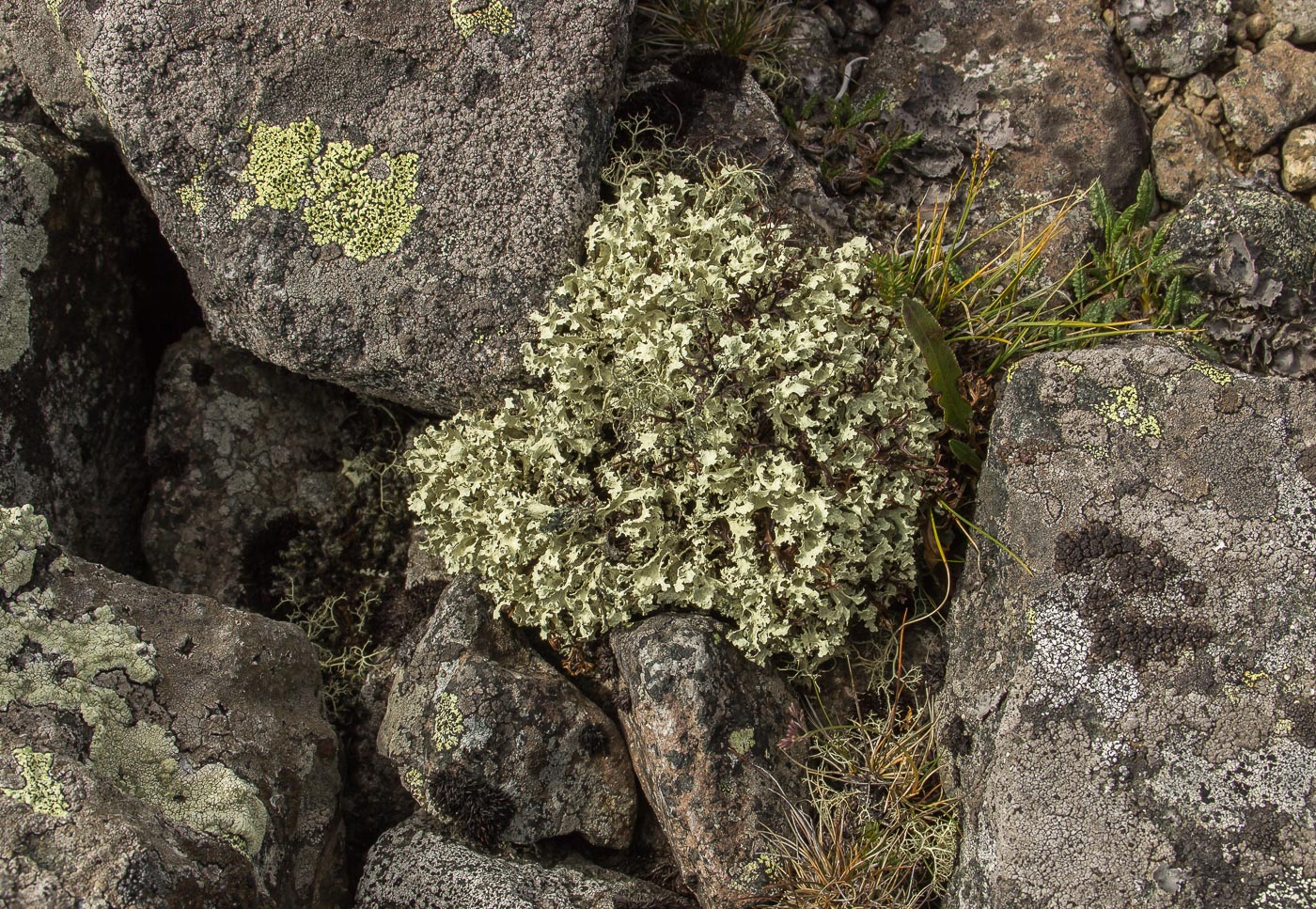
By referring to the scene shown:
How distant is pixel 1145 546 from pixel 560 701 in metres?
2.23

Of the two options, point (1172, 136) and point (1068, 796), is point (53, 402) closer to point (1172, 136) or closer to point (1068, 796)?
point (1068, 796)

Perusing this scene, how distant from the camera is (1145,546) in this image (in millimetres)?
3400

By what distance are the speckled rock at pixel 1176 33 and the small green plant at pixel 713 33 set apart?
67.4 inches

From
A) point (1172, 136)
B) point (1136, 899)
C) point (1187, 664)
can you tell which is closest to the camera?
point (1136, 899)

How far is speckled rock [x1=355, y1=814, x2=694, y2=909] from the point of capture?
11.4ft

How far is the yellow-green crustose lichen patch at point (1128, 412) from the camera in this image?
11.6 ft

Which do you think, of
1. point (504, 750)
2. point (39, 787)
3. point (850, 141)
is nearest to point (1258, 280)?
point (850, 141)

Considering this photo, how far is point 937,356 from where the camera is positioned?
12.8 ft

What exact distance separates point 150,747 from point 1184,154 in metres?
5.06

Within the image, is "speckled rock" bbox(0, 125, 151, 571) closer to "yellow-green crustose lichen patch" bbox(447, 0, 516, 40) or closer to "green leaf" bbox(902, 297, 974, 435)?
"yellow-green crustose lichen patch" bbox(447, 0, 516, 40)

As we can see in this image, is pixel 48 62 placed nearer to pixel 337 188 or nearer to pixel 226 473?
pixel 337 188

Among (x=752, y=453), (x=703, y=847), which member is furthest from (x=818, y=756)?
(x=752, y=453)

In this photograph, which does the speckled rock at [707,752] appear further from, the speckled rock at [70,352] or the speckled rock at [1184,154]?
the speckled rock at [1184,154]

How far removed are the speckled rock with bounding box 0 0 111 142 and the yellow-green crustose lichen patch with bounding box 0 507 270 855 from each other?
1.88 meters
